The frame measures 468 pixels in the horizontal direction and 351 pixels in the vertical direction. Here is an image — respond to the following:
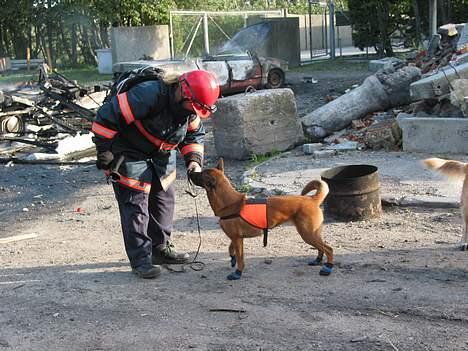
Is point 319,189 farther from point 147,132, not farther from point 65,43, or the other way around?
point 65,43

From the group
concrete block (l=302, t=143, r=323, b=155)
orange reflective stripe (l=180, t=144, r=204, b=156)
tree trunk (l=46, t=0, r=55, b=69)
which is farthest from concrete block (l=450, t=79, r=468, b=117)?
tree trunk (l=46, t=0, r=55, b=69)

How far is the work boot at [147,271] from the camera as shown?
A: 545 cm

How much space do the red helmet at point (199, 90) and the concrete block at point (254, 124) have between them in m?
5.20

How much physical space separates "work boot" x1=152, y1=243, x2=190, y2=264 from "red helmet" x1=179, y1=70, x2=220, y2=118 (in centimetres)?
151

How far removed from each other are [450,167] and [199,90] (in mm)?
2552

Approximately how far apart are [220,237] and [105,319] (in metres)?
2.36

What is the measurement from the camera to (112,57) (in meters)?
31.1

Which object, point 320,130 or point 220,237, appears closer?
point 220,237

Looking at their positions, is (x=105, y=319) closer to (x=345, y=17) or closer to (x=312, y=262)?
(x=312, y=262)

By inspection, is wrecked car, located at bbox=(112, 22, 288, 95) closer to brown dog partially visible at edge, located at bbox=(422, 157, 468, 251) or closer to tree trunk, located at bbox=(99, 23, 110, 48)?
brown dog partially visible at edge, located at bbox=(422, 157, 468, 251)

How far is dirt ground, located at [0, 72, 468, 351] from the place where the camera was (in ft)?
13.8

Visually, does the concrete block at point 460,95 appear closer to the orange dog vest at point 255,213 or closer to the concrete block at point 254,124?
the concrete block at point 254,124

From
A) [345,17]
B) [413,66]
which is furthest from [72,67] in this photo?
[413,66]

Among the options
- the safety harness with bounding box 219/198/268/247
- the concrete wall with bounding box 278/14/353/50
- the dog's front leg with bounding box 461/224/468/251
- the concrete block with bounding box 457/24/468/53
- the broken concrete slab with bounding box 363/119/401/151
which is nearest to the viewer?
the safety harness with bounding box 219/198/268/247
